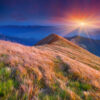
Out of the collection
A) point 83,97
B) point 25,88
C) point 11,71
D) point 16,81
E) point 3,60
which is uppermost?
point 3,60

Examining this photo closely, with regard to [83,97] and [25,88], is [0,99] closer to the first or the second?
[25,88]

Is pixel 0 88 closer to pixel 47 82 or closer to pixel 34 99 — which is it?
pixel 34 99

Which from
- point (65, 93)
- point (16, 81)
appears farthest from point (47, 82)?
point (16, 81)

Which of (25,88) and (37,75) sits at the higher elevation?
(37,75)

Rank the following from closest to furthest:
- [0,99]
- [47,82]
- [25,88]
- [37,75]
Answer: [0,99], [25,88], [47,82], [37,75]

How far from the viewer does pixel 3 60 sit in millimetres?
5102

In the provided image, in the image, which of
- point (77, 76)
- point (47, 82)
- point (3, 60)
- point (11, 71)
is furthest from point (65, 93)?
point (3, 60)

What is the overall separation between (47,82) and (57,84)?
472 mm

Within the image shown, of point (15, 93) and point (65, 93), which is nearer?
point (15, 93)

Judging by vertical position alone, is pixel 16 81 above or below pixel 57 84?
above

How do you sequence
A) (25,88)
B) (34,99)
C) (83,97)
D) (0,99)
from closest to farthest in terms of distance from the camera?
(0,99)
(34,99)
(25,88)
(83,97)

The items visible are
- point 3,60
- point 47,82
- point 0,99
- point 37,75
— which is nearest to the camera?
point 0,99

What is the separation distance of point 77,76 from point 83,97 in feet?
6.27

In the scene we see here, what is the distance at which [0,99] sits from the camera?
2664 millimetres
